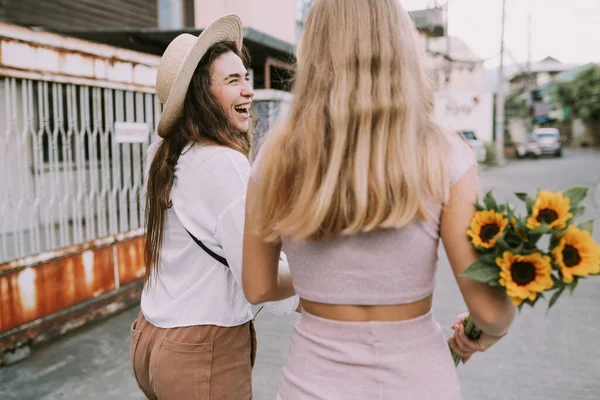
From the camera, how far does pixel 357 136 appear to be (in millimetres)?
1319

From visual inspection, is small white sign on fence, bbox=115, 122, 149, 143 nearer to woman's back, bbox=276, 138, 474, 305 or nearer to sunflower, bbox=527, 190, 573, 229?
woman's back, bbox=276, 138, 474, 305

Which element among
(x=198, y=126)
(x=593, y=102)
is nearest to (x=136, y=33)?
(x=198, y=126)

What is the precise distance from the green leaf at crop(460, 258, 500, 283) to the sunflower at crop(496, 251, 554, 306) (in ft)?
0.06

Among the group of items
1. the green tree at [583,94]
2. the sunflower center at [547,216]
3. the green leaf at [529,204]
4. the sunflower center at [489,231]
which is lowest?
the sunflower center at [489,231]

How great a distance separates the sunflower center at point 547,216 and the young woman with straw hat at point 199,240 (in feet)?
2.41

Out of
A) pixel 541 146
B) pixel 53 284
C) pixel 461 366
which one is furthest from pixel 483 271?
pixel 541 146

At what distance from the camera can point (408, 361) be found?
1358mm

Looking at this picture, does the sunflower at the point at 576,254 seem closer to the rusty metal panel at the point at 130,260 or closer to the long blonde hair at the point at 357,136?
the long blonde hair at the point at 357,136

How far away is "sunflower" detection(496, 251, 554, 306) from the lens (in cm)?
119

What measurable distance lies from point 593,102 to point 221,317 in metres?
44.6

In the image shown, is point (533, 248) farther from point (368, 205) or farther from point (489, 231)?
point (368, 205)

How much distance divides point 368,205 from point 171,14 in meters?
12.2

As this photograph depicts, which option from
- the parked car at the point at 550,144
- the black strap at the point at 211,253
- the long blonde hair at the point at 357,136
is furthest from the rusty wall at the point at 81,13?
the parked car at the point at 550,144

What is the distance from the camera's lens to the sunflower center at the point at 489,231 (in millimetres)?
1233
